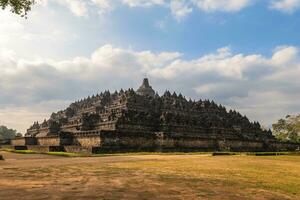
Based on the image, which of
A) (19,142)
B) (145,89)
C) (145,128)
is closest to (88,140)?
(145,128)

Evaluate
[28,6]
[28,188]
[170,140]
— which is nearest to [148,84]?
[170,140]

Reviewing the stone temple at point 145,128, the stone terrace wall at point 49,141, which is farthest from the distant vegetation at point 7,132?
the stone terrace wall at point 49,141

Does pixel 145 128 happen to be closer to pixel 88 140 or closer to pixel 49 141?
pixel 88 140

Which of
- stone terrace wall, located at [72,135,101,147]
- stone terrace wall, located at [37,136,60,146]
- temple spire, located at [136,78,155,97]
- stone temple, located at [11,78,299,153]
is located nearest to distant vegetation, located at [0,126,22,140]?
stone temple, located at [11,78,299,153]

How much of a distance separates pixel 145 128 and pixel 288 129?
38.5 m

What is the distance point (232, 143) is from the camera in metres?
58.0

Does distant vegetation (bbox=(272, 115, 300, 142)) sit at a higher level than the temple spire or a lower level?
lower

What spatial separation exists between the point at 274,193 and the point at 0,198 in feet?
28.4

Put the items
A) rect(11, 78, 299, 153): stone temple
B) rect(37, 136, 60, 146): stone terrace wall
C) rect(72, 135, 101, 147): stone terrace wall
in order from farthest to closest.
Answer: rect(37, 136, 60, 146): stone terrace wall, rect(11, 78, 299, 153): stone temple, rect(72, 135, 101, 147): stone terrace wall

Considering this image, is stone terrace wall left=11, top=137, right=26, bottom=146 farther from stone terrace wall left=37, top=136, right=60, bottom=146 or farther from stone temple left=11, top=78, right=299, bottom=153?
stone terrace wall left=37, top=136, right=60, bottom=146

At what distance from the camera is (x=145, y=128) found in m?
56.2

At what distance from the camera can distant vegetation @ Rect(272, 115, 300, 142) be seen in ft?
252

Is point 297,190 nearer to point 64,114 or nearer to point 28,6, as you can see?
point 28,6

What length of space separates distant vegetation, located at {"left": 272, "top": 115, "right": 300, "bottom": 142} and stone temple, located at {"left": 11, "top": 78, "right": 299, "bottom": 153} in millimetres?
2828
